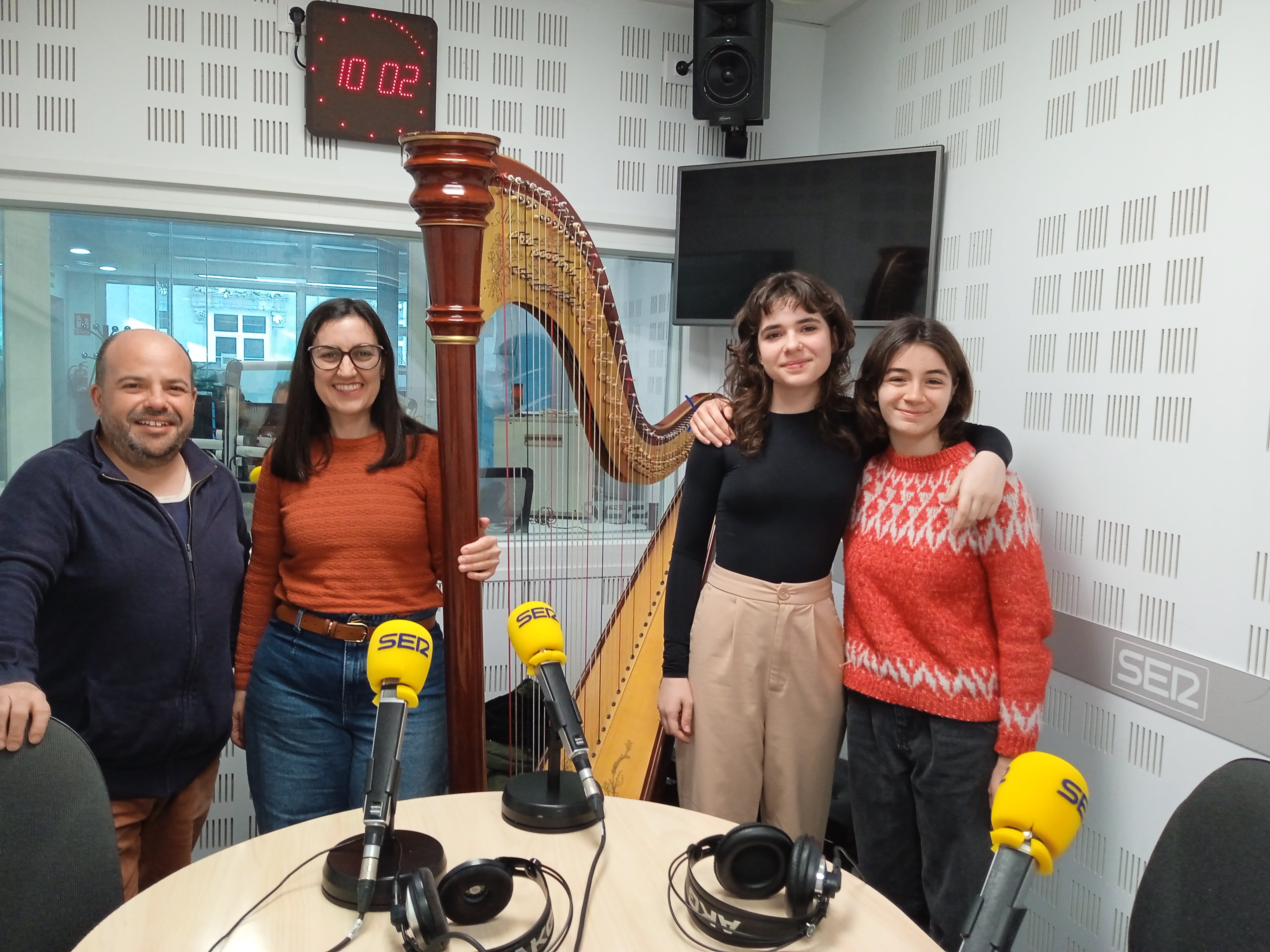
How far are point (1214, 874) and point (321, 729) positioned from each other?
4.90ft

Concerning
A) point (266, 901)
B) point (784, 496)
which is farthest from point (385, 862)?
point (784, 496)

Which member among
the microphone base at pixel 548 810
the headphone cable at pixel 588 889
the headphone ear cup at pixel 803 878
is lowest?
the headphone cable at pixel 588 889

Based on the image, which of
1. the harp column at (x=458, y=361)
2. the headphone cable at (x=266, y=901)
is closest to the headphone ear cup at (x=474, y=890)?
the headphone cable at (x=266, y=901)

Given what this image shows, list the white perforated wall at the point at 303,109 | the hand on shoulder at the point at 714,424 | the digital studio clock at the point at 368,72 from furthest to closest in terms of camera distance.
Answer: the digital studio clock at the point at 368,72 → the white perforated wall at the point at 303,109 → the hand on shoulder at the point at 714,424

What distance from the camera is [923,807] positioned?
1.77 m

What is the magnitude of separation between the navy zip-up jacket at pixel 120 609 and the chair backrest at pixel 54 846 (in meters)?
0.40

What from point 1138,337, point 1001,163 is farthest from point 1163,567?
point 1001,163

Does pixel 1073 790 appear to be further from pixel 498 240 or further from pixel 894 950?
pixel 498 240

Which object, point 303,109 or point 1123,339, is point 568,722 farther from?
point 303,109

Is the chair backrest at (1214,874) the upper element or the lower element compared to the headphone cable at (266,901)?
upper

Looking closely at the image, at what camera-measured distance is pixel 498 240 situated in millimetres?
1533

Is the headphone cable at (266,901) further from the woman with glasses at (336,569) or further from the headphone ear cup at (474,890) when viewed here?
the woman with glasses at (336,569)

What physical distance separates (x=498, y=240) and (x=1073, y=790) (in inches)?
45.0

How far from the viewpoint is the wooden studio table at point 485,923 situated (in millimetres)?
1099
